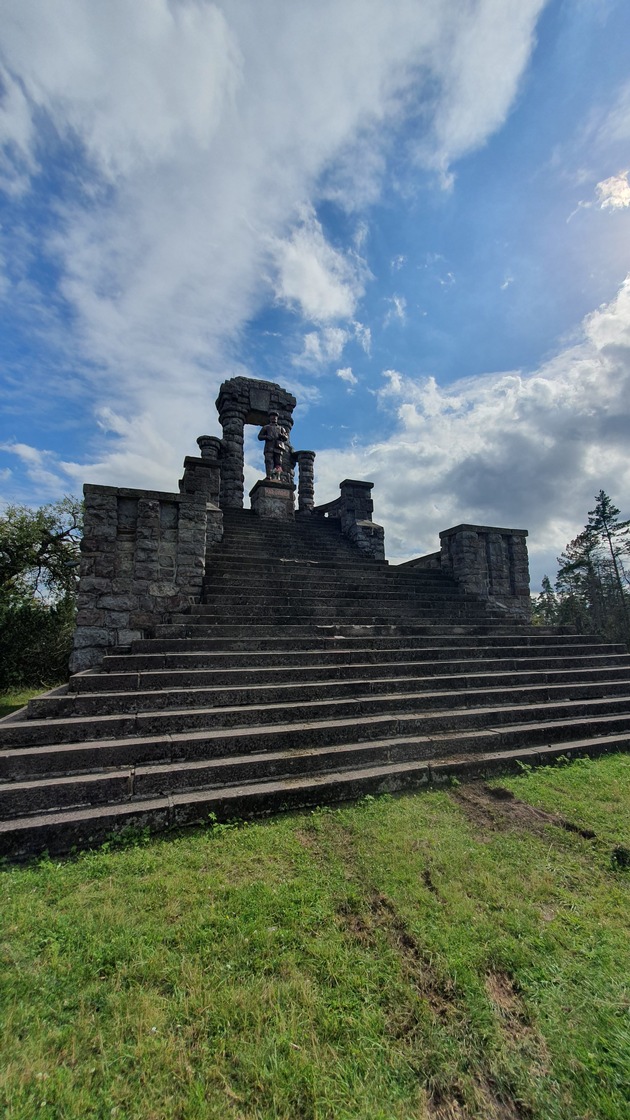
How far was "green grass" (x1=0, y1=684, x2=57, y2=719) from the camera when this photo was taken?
418 inches

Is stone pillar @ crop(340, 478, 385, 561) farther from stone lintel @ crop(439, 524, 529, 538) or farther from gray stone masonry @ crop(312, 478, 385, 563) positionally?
stone lintel @ crop(439, 524, 529, 538)

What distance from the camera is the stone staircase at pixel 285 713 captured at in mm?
3449

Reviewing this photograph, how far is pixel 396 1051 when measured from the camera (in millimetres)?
1758

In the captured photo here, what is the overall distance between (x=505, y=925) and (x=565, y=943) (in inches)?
11.1

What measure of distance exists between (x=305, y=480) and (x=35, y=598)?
10.6 meters

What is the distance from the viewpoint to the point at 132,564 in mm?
7016

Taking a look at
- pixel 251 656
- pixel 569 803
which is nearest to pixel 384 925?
pixel 569 803

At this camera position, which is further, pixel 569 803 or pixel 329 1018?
pixel 569 803

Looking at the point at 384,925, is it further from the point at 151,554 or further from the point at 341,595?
the point at 341,595

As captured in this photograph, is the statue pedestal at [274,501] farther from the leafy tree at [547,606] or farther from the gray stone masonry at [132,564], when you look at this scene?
the leafy tree at [547,606]

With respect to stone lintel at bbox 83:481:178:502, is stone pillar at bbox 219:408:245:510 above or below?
above

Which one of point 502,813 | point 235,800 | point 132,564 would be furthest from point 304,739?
point 132,564

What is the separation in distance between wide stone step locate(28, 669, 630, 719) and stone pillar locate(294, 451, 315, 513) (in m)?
12.6

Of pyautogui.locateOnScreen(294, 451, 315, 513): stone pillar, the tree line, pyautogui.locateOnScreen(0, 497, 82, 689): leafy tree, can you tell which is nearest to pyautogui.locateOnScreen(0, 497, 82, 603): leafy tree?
pyautogui.locateOnScreen(0, 497, 82, 689): leafy tree
